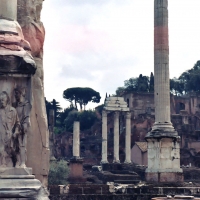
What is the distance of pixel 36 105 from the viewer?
530cm

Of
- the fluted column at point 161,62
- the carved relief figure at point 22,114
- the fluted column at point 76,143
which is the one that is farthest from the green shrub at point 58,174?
the carved relief figure at point 22,114

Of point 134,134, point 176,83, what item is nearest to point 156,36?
point 134,134

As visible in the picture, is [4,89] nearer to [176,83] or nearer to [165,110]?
[165,110]

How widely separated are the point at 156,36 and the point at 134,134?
4269 cm

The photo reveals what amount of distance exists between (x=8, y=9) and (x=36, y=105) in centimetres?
102

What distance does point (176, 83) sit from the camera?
95125 millimetres

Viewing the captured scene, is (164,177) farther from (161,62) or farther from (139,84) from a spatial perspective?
(139,84)

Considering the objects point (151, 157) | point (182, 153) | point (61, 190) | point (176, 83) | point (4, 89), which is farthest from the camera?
point (176, 83)

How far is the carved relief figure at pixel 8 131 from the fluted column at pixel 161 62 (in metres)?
17.4

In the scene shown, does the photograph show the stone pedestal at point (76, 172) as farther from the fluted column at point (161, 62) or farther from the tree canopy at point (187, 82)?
the tree canopy at point (187, 82)

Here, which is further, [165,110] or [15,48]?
[165,110]

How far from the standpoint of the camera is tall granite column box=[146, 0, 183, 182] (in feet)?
67.2

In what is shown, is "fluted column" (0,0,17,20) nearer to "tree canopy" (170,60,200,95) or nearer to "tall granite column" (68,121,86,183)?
"tall granite column" (68,121,86,183)

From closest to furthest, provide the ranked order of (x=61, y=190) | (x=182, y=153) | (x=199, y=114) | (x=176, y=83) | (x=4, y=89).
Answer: (x=4, y=89), (x=61, y=190), (x=182, y=153), (x=199, y=114), (x=176, y=83)
